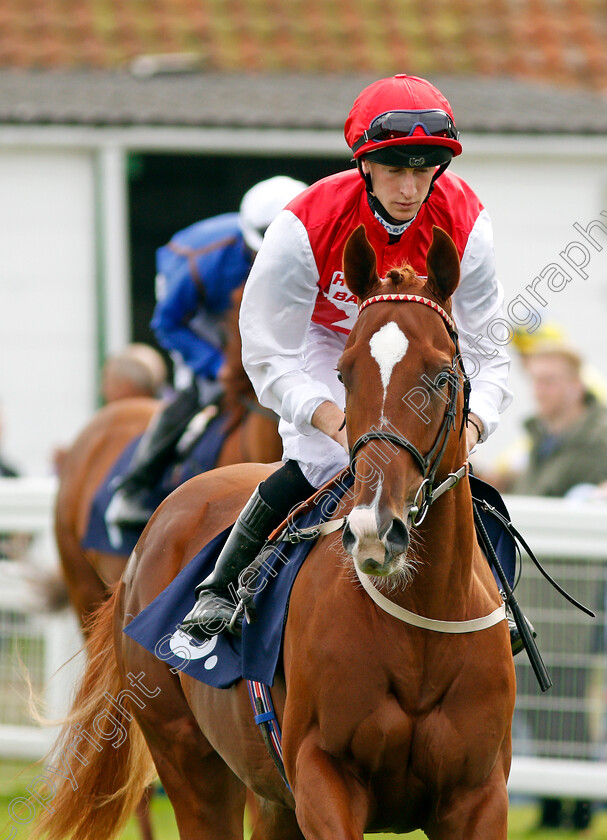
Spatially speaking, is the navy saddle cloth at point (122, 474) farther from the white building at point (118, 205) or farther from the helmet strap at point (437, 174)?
the white building at point (118, 205)

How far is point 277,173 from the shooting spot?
12.0 metres

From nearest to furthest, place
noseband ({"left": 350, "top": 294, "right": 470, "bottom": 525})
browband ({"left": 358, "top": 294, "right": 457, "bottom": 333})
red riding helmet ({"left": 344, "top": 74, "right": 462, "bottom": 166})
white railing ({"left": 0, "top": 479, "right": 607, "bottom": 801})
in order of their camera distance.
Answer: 1. noseband ({"left": 350, "top": 294, "right": 470, "bottom": 525})
2. browband ({"left": 358, "top": 294, "right": 457, "bottom": 333})
3. red riding helmet ({"left": 344, "top": 74, "right": 462, "bottom": 166})
4. white railing ({"left": 0, "top": 479, "right": 607, "bottom": 801})

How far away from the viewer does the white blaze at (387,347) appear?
281 cm

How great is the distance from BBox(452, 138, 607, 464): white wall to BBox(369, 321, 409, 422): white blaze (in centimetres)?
780

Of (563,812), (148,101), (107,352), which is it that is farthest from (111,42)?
(563,812)

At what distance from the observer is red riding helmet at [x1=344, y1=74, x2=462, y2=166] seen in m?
3.18

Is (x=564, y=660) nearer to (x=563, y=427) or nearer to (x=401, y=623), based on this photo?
(x=563, y=427)

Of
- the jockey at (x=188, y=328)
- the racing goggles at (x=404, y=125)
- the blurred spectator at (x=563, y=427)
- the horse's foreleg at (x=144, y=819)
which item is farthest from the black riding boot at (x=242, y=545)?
the blurred spectator at (x=563, y=427)

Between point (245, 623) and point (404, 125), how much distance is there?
134cm

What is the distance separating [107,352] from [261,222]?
191 inches

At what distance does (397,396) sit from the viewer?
9.18ft

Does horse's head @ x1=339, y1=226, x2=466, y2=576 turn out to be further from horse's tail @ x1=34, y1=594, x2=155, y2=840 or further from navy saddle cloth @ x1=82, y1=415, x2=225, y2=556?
navy saddle cloth @ x1=82, y1=415, x2=225, y2=556

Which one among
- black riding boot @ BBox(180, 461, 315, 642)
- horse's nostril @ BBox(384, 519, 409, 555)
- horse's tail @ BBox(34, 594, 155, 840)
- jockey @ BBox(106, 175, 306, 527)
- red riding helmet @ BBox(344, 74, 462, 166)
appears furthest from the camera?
jockey @ BBox(106, 175, 306, 527)

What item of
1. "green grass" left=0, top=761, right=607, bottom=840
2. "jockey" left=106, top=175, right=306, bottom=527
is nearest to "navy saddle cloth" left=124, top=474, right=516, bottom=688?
"green grass" left=0, top=761, right=607, bottom=840
